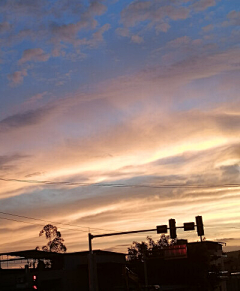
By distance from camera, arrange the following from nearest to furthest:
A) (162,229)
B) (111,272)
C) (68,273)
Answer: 1. (162,229)
2. (68,273)
3. (111,272)

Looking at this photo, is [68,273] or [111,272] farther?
[111,272]

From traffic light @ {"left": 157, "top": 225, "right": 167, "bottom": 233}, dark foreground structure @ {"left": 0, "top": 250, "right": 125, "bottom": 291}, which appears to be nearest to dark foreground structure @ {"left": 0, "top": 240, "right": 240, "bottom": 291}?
dark foreground structure @ {"left": 0, "top": 250, "right": 125, "bottom": 291}

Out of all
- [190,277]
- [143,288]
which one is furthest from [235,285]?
[143,288]

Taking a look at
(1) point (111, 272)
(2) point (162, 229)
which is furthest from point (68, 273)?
(2) point (162, 229)

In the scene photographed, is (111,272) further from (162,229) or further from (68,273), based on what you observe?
(162,229)

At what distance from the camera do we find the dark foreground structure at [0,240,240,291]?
150 ft

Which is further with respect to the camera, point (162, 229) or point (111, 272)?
point (111, 272)

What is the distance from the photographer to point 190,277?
218 ft

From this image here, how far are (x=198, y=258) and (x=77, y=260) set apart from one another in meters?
22.5

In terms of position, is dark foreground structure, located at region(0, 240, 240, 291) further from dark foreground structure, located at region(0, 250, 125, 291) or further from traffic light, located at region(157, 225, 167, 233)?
traffic light, located at region(157, 225, 167, 233)

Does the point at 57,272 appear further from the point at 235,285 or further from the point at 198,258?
the point at 235,285

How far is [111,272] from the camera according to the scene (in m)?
57.6

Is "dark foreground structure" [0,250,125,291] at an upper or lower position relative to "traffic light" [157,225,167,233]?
lower

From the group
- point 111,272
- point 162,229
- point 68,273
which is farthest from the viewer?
point 111,272
